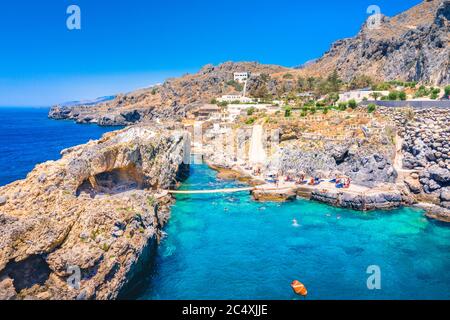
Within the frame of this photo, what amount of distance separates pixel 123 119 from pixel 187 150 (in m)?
95.6

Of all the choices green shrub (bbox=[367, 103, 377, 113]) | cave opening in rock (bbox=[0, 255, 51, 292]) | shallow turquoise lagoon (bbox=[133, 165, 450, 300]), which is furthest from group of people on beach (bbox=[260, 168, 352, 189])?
cave opening in rock (bbox=[0, 255, 51, 292])

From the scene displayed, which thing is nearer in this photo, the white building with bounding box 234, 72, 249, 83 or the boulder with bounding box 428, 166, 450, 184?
the boulder with bounding box 428, 166, 450, 184

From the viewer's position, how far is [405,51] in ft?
303

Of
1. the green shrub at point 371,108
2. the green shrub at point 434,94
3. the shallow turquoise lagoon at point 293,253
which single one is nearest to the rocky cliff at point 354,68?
the green shrub at point 434,94

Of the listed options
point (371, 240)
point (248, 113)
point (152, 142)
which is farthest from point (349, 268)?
point (248, 113)

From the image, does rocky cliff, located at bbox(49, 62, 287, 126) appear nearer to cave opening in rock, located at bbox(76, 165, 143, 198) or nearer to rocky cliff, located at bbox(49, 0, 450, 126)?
rocky cliff, located at bbox(49, 0, 450, 126)

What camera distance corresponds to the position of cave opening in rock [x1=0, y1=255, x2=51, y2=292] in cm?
1628

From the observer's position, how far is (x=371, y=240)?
2852cm

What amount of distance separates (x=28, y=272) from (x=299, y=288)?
14.9 meters

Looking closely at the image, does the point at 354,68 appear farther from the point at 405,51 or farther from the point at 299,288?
the point at 299,288

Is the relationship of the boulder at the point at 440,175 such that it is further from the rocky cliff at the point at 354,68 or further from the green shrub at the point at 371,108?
the rocky cliff at the point at 354,68

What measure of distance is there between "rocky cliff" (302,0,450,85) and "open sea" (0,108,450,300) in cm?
4680

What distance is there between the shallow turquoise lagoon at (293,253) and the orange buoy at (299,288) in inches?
13.8

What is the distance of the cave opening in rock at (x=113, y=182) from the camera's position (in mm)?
27372
